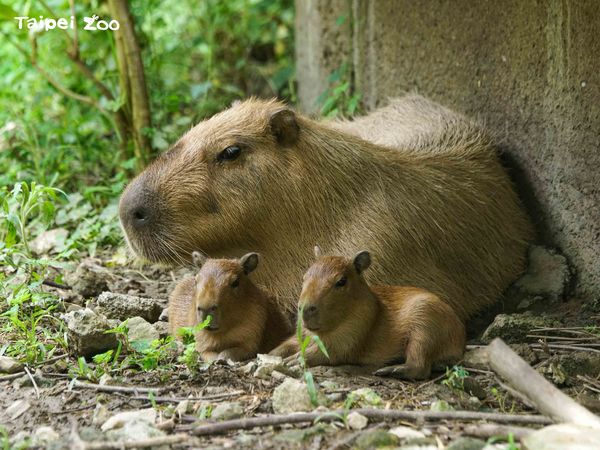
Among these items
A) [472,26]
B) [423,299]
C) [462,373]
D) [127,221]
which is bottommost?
[462,373]

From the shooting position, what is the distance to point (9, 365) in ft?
14.3

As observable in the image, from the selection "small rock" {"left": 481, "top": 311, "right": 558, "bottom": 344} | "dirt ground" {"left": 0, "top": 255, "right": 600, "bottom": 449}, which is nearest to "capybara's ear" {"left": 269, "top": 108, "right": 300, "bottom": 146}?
"dirt ground" {"left": 0, "top": 255, "right": 600, "bottom": 449}

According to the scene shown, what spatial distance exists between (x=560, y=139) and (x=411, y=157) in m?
0.95

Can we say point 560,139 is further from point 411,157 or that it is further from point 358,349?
point 358,349

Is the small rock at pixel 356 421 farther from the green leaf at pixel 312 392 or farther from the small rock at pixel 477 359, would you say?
the small rock at pixel 477 359

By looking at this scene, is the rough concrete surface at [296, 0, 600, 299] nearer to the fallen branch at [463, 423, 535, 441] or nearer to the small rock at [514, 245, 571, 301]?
the small rock at [514, 245, 571, 301]

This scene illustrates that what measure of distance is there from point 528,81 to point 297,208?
170 cm

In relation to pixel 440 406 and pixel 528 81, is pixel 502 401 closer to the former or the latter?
pixel 440 406

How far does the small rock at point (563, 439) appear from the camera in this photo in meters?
3.19

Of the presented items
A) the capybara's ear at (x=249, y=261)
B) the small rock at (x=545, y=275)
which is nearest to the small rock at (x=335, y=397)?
the capybara's ear at (x=249, y=261)

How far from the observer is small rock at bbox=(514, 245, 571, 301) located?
5.52 metres

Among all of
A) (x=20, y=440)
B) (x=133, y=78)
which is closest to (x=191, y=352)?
(x=20, y=440)

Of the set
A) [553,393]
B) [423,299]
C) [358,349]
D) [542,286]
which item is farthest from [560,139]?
[553,393]

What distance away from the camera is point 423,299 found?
457 centimetres
